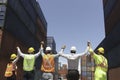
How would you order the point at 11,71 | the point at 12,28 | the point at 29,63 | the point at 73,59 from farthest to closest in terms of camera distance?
1. the point at 12,28
2. the point at 11,71
3. the point at 29,63
4. the point at 73,59

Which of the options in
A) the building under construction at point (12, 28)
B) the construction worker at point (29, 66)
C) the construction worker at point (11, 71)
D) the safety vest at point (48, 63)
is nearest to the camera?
the construction worker at point (29, 66)

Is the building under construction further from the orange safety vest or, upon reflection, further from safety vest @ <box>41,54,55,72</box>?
safety vest @ <box>41,54,55,72</box>

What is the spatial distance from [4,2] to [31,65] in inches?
815

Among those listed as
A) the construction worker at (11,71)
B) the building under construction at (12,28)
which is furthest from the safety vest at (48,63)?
the building under construction at (12,28)

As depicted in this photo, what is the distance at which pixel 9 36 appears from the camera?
1266 inches

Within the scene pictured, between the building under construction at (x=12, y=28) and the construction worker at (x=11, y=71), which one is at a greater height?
the building under construction at (x=12, y=28)

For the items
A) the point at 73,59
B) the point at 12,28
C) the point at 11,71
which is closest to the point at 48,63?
the point at 73,59

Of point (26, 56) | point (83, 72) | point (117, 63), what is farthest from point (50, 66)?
point (83, 72)

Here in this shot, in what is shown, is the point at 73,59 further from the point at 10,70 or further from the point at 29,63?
the point at 10,70

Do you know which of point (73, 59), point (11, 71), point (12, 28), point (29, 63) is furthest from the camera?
point (12, 28)

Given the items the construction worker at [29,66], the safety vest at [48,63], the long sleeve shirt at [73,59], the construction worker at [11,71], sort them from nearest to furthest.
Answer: the long sleeve shirt at [73,59]
the construction worker at [29,66]
the safety vest at [48,63]
the construction worker at [11,71]

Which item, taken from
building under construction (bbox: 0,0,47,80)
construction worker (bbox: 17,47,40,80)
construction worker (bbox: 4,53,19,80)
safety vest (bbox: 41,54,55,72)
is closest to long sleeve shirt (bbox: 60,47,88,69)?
safety vest (bbox: 41,54,55,72)

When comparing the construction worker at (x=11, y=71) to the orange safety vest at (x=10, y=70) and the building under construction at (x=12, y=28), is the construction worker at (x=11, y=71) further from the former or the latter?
the building under construction at (x=12, y=28)

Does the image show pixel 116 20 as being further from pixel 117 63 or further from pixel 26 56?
pixel 26 56
